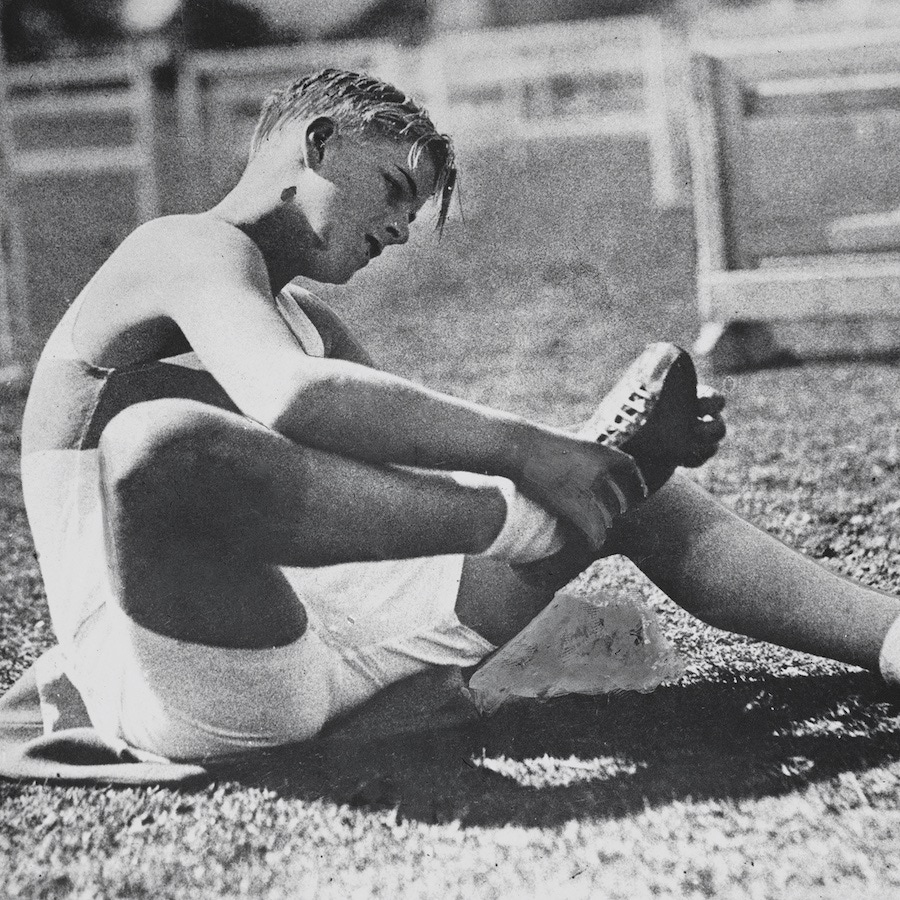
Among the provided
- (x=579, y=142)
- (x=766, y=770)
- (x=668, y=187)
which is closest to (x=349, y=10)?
(x=579, y=142)


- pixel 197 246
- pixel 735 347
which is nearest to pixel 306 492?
pixel 197 246

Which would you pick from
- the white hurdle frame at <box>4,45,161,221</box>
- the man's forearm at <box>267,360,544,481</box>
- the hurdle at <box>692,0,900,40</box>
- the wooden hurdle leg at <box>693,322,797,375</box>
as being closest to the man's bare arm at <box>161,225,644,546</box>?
the man's forearm at <box>267,360,544,481</box>

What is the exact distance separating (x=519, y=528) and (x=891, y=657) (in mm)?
470

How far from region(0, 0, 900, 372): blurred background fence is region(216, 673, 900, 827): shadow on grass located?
702 millimetres

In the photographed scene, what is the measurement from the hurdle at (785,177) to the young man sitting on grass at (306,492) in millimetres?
559

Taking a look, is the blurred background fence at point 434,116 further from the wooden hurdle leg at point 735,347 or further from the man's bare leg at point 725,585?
the man's bare leg at point 725,585

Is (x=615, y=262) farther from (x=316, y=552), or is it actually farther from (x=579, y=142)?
(x=316, y=552)

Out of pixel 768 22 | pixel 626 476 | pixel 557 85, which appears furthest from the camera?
pixel 768 22

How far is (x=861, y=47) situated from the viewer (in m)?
1.74

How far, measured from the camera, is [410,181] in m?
1.30

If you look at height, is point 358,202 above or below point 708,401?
above

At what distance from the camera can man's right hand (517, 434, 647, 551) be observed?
3.81ft

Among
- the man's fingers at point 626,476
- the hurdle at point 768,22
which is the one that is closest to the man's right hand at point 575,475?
the man's fingers at point 626,476

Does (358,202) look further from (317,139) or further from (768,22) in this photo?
(768,22)
